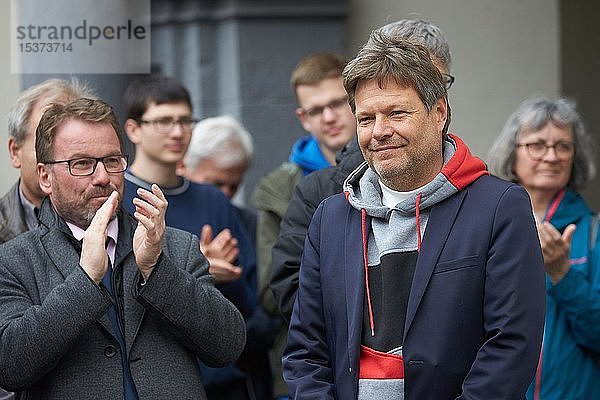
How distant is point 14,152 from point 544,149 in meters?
2.07

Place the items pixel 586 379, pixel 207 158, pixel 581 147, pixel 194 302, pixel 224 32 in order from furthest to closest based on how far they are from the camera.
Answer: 1. pixel 224 32
2. pixel 207 158
3. pixel 581 147
4. pixel 586 379
5. pixel 194 302

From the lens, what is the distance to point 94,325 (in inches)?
146

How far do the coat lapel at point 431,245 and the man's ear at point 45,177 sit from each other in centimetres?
123

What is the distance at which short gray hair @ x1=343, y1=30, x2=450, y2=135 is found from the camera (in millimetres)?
3418

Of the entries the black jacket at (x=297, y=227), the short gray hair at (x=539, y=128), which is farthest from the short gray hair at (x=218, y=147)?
the black jacket at (x=297, y=227)

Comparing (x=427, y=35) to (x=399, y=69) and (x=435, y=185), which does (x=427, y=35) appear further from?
(x=435, y=185)

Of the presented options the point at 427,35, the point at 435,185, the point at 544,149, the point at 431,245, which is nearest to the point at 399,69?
the point at 435,185

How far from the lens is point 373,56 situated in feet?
11.3

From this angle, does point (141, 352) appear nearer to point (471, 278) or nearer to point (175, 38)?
point (471, 278)

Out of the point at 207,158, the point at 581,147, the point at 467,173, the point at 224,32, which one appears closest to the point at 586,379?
the point at 581,147

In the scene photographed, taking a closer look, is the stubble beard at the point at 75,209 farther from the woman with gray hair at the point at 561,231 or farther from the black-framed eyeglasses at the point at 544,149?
the black-framed eyeglasses at the point at 544,149

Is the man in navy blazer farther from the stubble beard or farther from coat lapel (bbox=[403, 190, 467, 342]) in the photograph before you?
the stubble beard

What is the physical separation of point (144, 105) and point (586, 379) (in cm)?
210

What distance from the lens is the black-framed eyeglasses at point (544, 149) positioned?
4941mm
